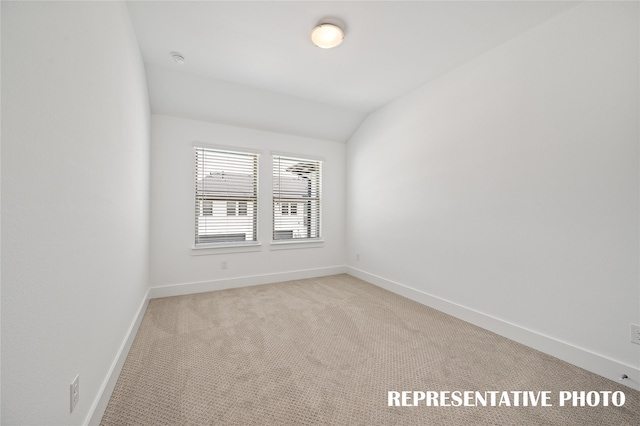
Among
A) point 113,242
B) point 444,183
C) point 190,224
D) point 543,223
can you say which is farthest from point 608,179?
point 190,224

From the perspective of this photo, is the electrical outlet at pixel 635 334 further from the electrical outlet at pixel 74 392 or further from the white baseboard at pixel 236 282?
the white baseboard at pixel 236 282

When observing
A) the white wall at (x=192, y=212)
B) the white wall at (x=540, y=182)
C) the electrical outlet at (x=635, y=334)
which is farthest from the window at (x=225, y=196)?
the electrical outlet at (x=635, y=334)

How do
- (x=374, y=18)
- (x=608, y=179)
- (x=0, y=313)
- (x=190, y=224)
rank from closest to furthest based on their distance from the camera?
(x=0, y=313)
(x=608, y=179)
(x=374, y=18)
(x=190, y=224)

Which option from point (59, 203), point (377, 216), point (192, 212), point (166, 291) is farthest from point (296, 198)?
point (59, 203)

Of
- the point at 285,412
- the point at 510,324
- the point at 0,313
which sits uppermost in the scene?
the point at 0,313

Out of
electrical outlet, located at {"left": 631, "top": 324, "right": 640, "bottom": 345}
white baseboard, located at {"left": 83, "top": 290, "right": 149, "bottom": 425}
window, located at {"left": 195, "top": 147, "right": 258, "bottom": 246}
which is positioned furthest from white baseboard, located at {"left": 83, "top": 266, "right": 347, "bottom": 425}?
electrical outlet, located at {"left": 631, "top": 324, "right": 640, "bottom": 345}

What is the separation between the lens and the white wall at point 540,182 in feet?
5.68

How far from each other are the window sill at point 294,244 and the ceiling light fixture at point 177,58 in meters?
2.55

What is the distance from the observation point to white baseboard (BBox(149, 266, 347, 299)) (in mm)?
3275

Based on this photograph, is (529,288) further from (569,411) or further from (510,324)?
(569,411)

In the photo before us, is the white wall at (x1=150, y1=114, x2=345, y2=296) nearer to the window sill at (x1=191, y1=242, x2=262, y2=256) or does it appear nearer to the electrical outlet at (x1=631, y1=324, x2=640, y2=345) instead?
the window sill at (x1=191, y1=242, x2=262, y2=256)

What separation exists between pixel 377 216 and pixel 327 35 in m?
2.46

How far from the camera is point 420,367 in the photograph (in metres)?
1.84

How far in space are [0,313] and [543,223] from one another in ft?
10.1
